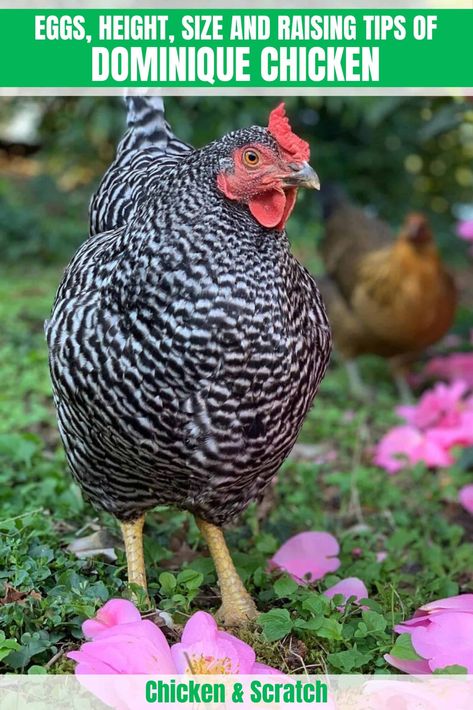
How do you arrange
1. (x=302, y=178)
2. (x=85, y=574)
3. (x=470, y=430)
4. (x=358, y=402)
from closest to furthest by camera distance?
(x=302, y=178), (x=85, y=574), (x=470, y=430), (x=358, y=402)

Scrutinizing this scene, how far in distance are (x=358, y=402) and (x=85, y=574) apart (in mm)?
2749

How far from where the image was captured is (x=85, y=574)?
2.40 m

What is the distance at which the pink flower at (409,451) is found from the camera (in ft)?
12.6

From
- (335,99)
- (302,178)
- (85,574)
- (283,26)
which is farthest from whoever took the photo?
(335,99)

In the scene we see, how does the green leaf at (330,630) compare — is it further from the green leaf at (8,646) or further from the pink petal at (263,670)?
the green leaf at (8,646)

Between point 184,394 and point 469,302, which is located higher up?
point 469,302

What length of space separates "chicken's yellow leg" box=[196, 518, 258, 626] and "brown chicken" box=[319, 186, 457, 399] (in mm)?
2657

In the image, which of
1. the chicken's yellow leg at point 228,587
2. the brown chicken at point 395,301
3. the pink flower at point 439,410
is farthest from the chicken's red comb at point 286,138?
the brown chicken at point 395,301

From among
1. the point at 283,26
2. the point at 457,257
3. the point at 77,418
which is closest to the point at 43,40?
the point at 283,26

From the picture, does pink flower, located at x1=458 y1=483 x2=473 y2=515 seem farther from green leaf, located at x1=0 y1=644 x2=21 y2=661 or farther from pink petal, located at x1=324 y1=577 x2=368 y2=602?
green leaf, located at x1=0 y1=644 x2=21 y2=661

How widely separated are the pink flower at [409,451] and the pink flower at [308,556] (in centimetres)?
117

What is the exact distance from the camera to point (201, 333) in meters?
2.05

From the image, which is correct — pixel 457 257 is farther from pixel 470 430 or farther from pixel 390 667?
pixel 390 667

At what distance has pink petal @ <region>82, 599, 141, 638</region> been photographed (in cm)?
203
